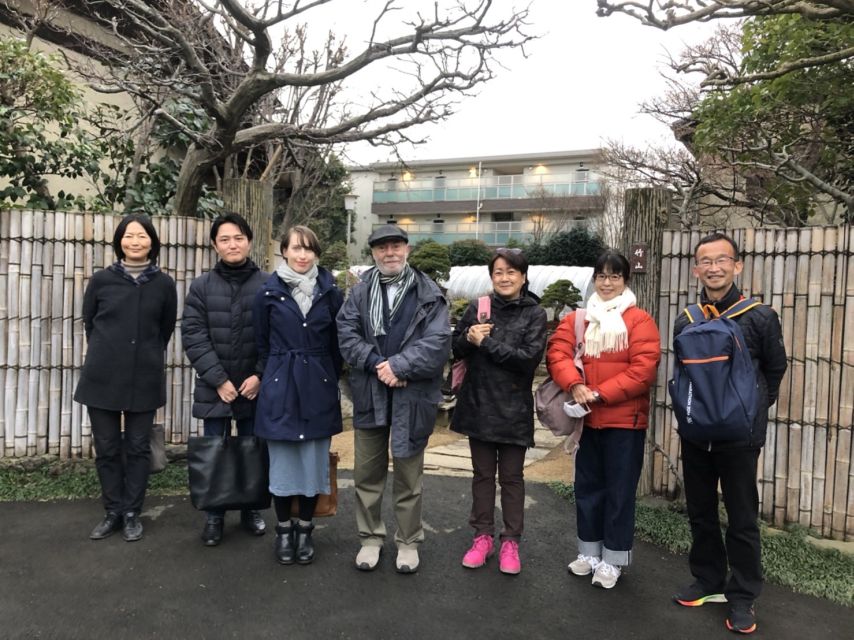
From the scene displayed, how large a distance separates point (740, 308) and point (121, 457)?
388cm

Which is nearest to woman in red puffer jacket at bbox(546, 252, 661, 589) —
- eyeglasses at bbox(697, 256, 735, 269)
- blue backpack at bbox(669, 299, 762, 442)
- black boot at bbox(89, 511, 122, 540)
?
blue backpack at bbox(669, 299, 762, 442)

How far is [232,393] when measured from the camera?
140 inches

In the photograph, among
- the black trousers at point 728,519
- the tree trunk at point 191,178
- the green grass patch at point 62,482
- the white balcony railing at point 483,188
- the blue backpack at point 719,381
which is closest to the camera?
the blue backpack at point 719,381

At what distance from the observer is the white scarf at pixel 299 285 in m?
3.45

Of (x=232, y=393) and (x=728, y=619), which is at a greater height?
(x=232, y=393)

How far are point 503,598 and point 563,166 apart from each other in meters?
29.7

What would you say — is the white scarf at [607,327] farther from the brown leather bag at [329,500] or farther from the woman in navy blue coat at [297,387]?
the brown leather bag at [329,500]

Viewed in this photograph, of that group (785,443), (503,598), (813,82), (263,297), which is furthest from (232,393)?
(813,82)

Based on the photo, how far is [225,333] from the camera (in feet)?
11.9

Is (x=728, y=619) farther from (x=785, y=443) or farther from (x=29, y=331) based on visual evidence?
(x=29, y=331)

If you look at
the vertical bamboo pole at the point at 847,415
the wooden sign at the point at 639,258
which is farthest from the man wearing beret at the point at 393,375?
the vertical bamboo pole at the point at 847,415

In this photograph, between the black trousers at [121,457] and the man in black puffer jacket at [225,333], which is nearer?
the man in black puffer jacket at [225,333]

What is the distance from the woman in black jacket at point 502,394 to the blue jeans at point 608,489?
360mm

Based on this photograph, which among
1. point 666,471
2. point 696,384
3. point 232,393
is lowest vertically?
point 666,471
